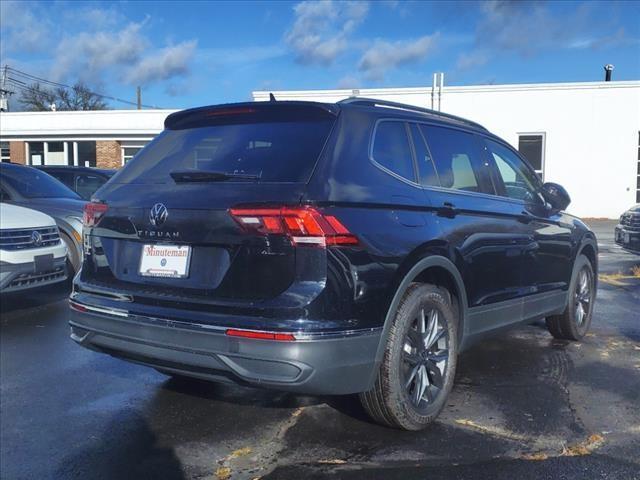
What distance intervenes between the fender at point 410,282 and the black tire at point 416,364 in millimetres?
84

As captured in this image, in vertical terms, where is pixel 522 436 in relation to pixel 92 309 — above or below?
below

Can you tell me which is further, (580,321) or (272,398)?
(580,321)

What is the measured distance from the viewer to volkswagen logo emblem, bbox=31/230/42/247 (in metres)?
6.59

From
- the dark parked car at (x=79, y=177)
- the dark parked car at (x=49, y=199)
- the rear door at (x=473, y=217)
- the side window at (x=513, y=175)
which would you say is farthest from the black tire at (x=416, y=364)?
the dark parked car at (x=79, y=177)

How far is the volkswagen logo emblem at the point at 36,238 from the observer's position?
21.6 ft

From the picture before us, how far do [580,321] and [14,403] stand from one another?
4.80 metres

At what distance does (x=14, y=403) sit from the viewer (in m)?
4.09

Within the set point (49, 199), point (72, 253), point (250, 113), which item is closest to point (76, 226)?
point (72, 253)

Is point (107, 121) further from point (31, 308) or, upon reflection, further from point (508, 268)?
point (508, 268)

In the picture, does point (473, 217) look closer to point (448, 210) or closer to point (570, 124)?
point (448, 210)

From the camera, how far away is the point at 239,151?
3.34 meters

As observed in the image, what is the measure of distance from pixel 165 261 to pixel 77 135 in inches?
1057

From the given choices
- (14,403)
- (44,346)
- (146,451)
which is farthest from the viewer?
(44,346)

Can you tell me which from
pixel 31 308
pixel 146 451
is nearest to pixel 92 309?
pixel 146 451
